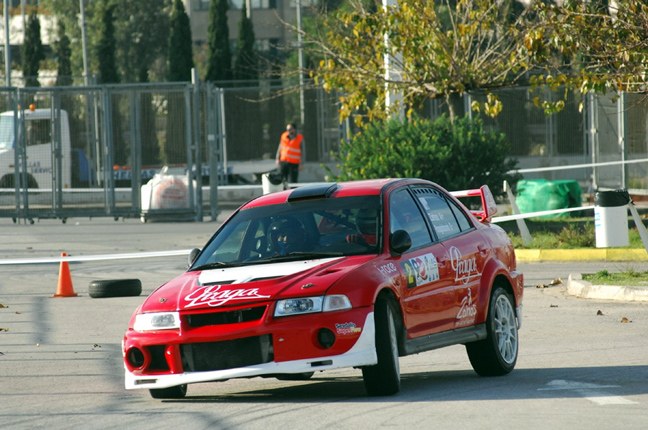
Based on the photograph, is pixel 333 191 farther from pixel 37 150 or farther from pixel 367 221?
pixel 37 150

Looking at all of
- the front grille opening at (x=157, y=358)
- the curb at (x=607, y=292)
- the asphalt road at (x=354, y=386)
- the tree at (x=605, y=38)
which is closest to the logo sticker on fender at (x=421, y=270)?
the asphalt road at (x=354, y=386)

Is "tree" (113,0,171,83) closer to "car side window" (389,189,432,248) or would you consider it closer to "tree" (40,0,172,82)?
"tree" (40,0,172,82)

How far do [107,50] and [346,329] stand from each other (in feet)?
167

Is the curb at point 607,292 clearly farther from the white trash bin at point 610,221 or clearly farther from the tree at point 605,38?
the tree at point 605,38

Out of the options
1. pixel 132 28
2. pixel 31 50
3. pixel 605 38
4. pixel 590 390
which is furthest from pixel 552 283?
pixel 132 28

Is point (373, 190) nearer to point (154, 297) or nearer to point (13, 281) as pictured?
point (154, 297)

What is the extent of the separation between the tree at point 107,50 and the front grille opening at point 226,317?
163 ft

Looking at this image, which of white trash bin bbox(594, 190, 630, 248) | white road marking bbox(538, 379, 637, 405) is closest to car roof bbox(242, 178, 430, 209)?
white road marking bbox(538, 379, 637, 405)

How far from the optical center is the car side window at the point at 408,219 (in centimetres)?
802

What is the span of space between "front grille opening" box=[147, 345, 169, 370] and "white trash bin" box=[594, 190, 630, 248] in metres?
8.93

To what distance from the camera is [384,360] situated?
279 inches

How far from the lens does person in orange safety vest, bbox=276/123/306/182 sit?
2775 cm

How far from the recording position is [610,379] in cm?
779

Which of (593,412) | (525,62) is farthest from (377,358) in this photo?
(525,62)
